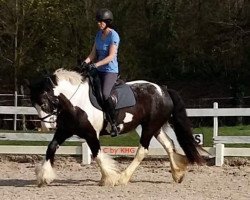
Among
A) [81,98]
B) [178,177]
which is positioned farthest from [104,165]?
[178,177]

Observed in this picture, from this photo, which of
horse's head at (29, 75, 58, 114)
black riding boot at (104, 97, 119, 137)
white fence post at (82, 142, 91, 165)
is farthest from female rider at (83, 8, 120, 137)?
white fence post at (82, 142, 91, 165)

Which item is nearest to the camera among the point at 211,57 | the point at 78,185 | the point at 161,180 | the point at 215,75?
the point at 78,185

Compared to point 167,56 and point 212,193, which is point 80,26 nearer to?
point 167,56

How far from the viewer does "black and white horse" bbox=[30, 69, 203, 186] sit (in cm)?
747

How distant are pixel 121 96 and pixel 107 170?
3.54ft

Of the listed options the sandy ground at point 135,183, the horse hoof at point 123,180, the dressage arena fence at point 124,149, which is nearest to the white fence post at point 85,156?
the dressage arena fence at point 124,149

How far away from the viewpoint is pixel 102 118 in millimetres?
7707

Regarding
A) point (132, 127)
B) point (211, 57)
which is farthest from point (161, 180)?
point (211, 57)

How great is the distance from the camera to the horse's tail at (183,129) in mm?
8414

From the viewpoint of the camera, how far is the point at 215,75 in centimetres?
3250

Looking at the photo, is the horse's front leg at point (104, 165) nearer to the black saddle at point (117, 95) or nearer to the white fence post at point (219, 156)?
the black saddle at point (117, 95)

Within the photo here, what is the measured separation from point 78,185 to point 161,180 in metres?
1.38

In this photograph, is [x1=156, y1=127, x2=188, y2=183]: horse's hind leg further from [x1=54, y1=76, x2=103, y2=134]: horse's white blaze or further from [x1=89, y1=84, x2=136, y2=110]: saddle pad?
[x1=54, y1=76, x2=103, y2=134]: horse's white blaze

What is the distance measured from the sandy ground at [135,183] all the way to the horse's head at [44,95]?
112cm
